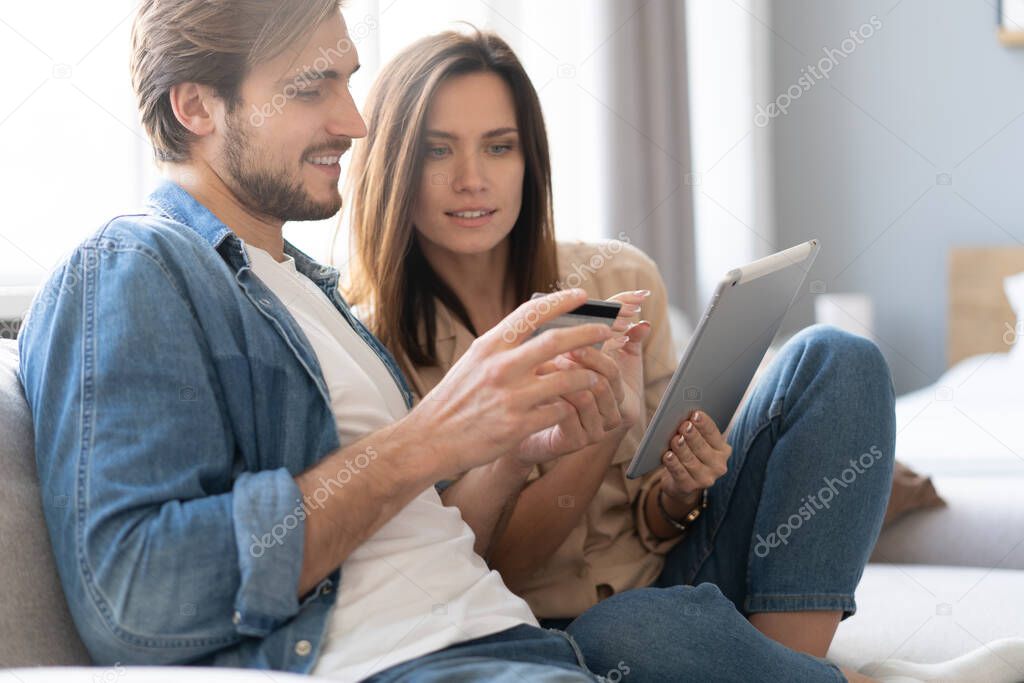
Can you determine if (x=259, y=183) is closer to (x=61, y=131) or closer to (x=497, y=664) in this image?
(x=497, y=664)

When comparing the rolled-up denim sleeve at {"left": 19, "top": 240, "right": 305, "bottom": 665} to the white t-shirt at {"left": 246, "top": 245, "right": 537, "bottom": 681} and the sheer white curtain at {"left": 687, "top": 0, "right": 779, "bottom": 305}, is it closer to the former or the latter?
the white t-shirt at {"left": 246, "top": 245, "right": 537, "bottom": 681}

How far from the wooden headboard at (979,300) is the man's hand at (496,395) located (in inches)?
102

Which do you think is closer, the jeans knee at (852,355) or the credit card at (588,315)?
the credit card at (588,315)

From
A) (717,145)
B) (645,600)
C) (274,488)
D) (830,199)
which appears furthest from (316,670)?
(830,199)

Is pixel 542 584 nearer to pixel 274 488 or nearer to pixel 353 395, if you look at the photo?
pixel 353 395

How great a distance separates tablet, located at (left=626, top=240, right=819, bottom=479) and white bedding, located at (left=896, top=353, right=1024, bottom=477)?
0.77 m

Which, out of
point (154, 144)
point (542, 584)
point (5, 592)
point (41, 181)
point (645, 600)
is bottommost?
point (542, 584)

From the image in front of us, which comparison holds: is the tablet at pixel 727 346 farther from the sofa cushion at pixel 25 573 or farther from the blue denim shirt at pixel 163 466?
the sofa cushion at pixel 25 573

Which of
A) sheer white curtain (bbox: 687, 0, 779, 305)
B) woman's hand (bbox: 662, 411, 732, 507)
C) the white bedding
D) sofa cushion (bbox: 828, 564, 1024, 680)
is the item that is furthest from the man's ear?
sheer white curtain (bbox: 687, 0, 779, 305)

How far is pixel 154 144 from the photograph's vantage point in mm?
1104

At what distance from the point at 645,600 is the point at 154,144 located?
2.15 feet

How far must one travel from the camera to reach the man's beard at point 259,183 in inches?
42.0

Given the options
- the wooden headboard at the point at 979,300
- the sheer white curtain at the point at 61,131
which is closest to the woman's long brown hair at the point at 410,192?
the sheer white curtain at the point at 61,131

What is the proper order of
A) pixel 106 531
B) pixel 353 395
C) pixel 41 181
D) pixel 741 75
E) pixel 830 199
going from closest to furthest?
pixel 106 531
pixel 353 395
pixel 41 181
pixel 741 75
pixel 830 199
